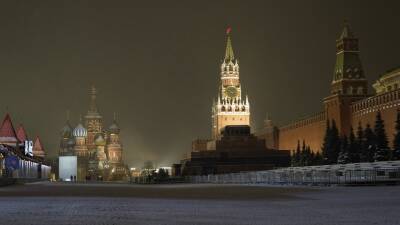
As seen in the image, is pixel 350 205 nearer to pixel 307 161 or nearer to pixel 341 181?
pixel 341 181

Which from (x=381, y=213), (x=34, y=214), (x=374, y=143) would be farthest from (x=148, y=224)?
(x=374, y=143)

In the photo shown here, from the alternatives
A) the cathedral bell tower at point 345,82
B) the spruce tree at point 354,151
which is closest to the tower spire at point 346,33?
the cathedral bell tower at point 345,82

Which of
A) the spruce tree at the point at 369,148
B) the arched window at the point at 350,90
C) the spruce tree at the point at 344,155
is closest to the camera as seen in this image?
the spruce tree at the point at 369,148

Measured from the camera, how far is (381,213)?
1673 cm

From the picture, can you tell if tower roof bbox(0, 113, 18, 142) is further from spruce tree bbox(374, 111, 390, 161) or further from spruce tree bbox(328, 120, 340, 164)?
spruce tree bbox(374, 111, 390, 161)

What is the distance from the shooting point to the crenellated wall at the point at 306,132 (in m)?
136

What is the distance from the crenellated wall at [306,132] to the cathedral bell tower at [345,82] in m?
7.62

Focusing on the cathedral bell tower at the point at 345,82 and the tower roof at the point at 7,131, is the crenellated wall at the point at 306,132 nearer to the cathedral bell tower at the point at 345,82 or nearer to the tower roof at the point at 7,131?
the cathedral bell tower at the point at 345,82

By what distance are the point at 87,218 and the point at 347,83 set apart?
367ft

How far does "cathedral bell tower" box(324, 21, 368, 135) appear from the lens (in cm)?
12244

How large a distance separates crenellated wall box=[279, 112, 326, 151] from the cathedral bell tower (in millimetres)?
7618

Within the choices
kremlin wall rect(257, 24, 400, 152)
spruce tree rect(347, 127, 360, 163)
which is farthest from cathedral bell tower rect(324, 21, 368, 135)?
spruce tree rect(347, 127, 360, 163)

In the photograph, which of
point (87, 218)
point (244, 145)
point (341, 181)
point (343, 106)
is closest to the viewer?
point (87, 218)

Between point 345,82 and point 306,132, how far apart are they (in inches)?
919
